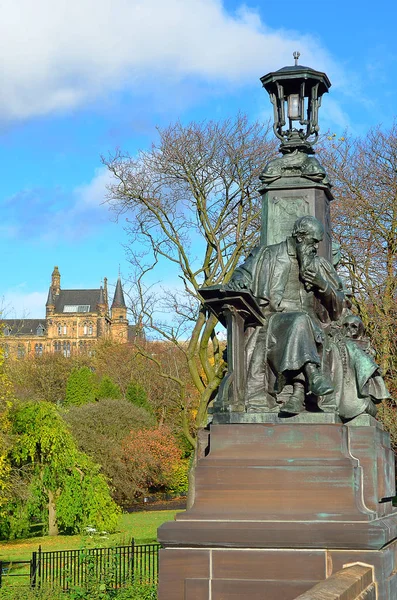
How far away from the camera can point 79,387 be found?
260 feet

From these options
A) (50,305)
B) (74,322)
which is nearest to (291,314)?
(74,322)

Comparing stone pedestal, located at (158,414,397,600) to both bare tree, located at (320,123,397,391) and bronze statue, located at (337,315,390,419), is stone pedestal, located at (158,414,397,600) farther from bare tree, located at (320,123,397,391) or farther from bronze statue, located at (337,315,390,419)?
bare tree, located at (320,123,397,391)

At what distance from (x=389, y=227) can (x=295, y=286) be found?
1969 cm

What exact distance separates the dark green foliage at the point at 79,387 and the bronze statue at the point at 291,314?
6663cm

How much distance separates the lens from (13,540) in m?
35.6

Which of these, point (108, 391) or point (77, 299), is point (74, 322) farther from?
point (108, 391)

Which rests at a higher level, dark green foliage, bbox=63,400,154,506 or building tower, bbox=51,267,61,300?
building tower, bbox=51,267,61,300

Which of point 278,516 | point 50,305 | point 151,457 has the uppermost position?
point 50,305

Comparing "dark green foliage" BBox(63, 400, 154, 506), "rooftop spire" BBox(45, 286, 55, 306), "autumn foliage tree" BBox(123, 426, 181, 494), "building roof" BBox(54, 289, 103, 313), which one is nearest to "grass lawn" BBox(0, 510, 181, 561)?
"dark green foliage" BBox(63, 400, 154, 506)

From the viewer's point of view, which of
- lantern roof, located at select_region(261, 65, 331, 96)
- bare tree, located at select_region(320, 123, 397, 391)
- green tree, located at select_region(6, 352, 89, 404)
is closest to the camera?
lantern roof, located at select_region(261, 65, 331, 96)

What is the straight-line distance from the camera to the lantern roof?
10.9m

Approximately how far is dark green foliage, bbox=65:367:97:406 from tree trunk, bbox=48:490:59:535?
39410 mm

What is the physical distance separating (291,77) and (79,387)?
6968 cm

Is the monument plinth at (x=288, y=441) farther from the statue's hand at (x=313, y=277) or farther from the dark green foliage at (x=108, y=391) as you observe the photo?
the dark green foliage at (x=108, y=391)
